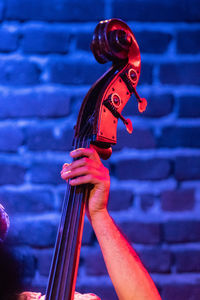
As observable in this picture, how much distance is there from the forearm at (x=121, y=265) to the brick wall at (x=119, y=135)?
36 cm

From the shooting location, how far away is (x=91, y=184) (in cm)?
79

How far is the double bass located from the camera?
2.31 ft

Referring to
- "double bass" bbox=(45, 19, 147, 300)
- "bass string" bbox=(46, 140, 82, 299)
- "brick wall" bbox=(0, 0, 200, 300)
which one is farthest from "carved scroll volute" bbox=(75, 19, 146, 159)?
"brick wall" bbox=(0, 0, 200, 300)

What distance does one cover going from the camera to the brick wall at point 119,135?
1179mm

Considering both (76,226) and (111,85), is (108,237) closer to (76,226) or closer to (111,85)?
(76,226)

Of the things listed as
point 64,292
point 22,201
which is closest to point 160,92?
point 22,201

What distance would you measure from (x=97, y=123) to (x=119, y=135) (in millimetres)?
465

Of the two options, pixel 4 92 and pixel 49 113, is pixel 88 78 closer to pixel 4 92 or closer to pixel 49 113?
pixel 49 113

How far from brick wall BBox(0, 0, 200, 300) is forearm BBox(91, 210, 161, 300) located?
36 centimetres

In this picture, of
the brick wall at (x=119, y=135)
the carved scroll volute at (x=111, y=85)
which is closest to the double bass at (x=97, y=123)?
the carved scroll volute at (x=111, y=85)

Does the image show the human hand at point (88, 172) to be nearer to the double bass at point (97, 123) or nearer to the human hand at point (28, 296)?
the double bass at point (97, 123)

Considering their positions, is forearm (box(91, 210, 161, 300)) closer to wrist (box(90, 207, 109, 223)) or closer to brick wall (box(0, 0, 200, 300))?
wrist (box(90, 207, 109, 223))

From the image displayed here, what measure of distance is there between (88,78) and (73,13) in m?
0.26

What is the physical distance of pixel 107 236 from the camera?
82cm
